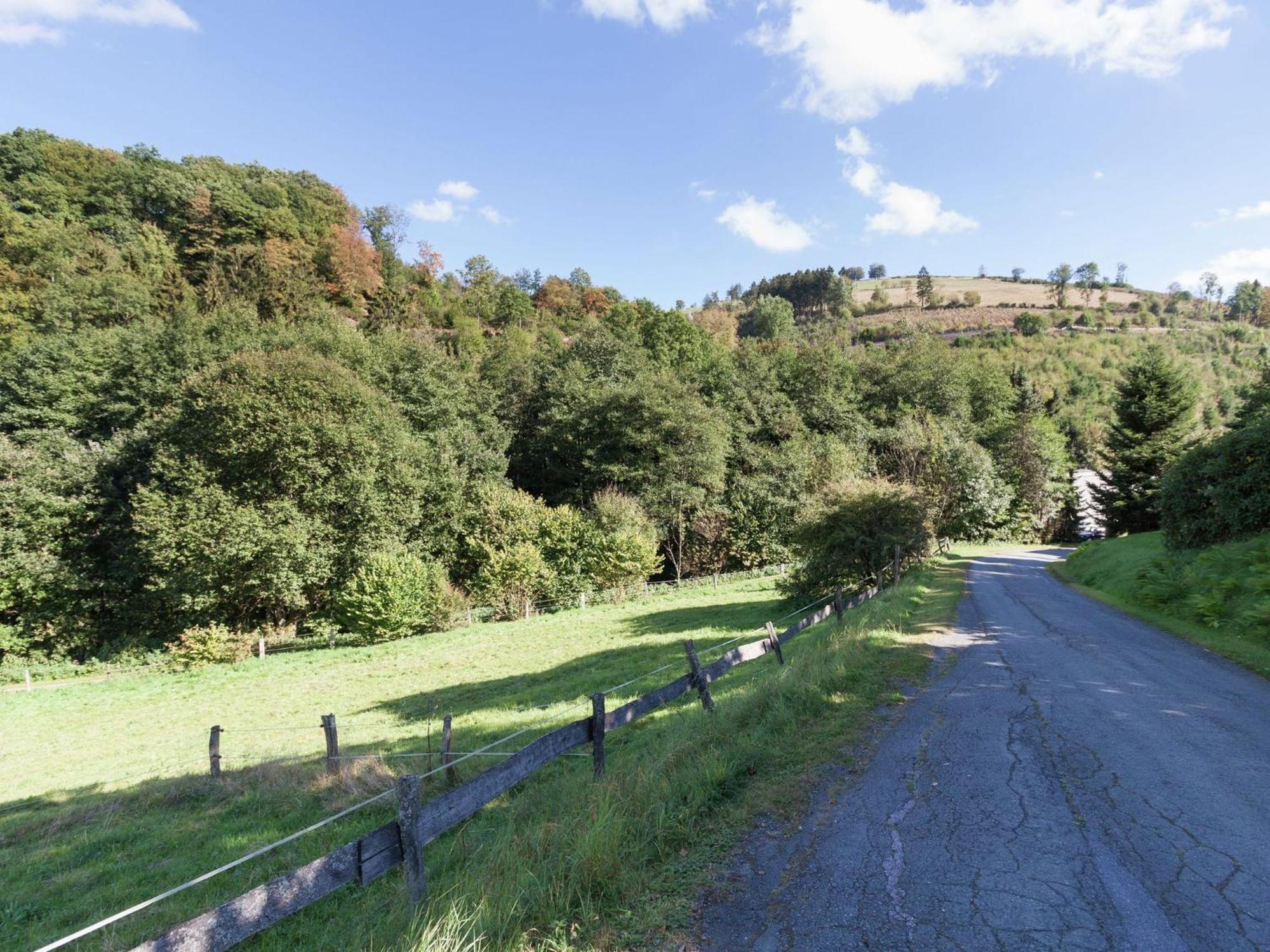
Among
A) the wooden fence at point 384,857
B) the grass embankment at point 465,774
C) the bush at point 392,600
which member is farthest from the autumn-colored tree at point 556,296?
the wooden fence at point 384,857

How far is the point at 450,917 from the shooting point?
10.3 ft

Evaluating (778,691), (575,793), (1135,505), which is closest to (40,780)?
(575,793)

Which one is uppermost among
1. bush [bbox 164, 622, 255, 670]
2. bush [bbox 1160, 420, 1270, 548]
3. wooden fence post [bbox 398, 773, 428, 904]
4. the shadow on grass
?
bush [bbox 1160, 420, 1270, 548]

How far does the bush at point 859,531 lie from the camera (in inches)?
800

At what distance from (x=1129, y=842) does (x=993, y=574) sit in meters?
22.8

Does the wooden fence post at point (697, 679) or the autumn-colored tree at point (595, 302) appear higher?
the autumn-colored tree at point (595, 302)

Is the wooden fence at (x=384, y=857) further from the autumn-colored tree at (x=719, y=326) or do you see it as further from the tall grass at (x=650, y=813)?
the autumn-colored tree at (x=719, y=326)

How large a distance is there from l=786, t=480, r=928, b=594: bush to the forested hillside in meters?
0.31

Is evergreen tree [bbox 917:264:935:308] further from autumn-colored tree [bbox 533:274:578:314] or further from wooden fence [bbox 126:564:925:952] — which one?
wooden fence [bbox 126:564:925:952]

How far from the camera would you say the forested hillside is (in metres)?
25.9

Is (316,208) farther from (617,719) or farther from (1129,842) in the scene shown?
(1129,842)

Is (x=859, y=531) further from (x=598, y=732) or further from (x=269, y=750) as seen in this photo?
(x=269, y=750)

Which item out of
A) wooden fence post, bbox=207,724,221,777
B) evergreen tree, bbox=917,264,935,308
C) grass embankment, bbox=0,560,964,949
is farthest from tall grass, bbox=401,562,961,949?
evergreen tree, bbox=917,264,935,308

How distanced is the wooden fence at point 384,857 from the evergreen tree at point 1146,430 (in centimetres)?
4307
